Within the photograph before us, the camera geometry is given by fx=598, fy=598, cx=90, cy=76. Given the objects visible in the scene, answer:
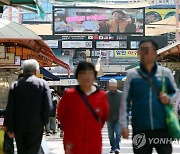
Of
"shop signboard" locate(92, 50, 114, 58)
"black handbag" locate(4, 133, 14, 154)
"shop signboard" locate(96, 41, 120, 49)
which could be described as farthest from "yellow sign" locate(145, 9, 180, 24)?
"black handbag" locate(4, 133, 14, 154)

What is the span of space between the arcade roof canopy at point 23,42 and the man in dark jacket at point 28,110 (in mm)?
5309

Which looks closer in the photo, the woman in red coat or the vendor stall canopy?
the woman in red coat

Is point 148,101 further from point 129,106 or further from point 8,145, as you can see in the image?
point 8,145

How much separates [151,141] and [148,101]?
0.47 m

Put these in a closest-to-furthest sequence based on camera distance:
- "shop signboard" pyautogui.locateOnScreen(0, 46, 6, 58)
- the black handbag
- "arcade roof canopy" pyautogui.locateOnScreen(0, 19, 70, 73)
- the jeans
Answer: the black handbag < the jeans < "arcade roof canopy" pyautogui.locateOnScreen(0, 19, 70, 73) < "shop signboard" pyautogui.locateOnScreen(0, 46, 6, 58)

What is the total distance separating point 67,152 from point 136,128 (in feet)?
2.95

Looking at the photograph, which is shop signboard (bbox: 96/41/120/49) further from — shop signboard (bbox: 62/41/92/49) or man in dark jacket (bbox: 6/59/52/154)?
man in dark jacket (bbox: 6/59/52/154)

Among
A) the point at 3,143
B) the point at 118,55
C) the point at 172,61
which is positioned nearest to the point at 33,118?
the point at 3,143

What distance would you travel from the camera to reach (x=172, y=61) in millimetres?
20219

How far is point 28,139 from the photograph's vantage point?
829cm

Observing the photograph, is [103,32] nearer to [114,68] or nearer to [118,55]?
[114,68]

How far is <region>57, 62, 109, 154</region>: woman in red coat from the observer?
6.96 meters

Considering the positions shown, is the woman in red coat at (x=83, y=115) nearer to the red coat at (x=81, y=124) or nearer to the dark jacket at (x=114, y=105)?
the red coat at (x=81, y=124)

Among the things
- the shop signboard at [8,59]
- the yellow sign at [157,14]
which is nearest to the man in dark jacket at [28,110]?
the shop signboard at [8,59]
